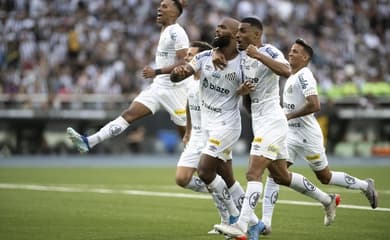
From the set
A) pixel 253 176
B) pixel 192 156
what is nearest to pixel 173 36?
pixel 192 156

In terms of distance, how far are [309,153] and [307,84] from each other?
3.57 ft

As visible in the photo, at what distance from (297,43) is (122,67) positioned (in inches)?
763

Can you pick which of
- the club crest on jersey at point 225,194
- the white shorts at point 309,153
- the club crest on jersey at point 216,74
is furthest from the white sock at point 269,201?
the club crest on jersey at point 216,74

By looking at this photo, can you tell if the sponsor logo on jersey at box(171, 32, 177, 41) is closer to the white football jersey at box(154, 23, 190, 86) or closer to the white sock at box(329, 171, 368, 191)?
the white football jersey at box(154, 23, 190, 86)

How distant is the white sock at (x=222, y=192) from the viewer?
12.6 meters

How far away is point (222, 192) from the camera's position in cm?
1268

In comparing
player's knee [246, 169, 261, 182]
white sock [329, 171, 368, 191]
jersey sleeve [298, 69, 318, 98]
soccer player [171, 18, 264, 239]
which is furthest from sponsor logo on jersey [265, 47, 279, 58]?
white sock [329, 171, 368, 191]

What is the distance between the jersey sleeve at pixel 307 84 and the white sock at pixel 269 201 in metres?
1.47

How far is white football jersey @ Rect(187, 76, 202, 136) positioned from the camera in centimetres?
1338

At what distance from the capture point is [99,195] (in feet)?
61.3

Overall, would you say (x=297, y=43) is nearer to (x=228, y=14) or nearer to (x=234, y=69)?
(x=234, y=69)

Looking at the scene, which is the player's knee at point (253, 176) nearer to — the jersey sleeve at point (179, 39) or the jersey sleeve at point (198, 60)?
the jersey sleeve at point (198, 60)

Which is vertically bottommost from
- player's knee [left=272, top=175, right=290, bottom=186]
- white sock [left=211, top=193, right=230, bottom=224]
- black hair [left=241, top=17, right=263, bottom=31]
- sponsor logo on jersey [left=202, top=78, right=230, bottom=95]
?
white sock [left=211, top=193, right=230, bottom=224]

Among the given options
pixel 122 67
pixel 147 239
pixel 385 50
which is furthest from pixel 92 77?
pixel 147 239
